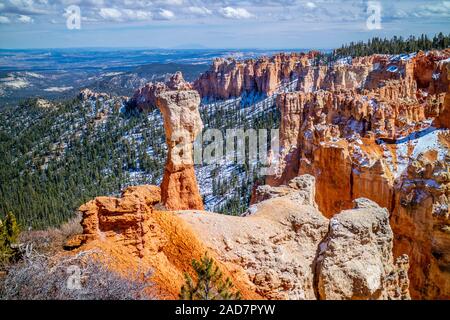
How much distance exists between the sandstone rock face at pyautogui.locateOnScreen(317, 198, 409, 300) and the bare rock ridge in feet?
0.07

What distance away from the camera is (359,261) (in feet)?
32.7

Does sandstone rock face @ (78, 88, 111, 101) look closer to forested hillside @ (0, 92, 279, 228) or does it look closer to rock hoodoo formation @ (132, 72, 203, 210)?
forested hillside @ (0, 92, 279, 228)

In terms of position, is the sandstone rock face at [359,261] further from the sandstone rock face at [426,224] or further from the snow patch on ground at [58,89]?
the snow patch on ground at [58,89]

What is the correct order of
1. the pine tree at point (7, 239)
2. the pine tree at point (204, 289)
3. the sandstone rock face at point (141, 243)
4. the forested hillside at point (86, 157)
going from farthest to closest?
the forested hillside at point (86, 157), the pine tree at point (7, 239), the sandstone rock face at point (141, 243), the pine tree at point (204, 289)

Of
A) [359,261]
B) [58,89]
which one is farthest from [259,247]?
[58,89]

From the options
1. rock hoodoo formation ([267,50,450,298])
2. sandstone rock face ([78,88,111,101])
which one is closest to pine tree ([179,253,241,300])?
rock hoodoo formation ([267,50,450,298])

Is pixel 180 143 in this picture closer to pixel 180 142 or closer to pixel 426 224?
pixel 180 142

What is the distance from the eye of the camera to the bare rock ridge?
9016 mm

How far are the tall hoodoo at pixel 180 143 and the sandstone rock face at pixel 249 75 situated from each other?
78.1 m

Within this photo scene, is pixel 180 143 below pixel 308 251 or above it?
above

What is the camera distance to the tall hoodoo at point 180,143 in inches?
725

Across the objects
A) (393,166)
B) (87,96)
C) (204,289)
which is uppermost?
(204,289)

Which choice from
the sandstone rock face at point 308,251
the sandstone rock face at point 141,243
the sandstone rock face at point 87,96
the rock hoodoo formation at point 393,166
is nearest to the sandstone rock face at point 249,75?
the sandstone rock face at point 87,96

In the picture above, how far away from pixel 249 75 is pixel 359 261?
95298mm
